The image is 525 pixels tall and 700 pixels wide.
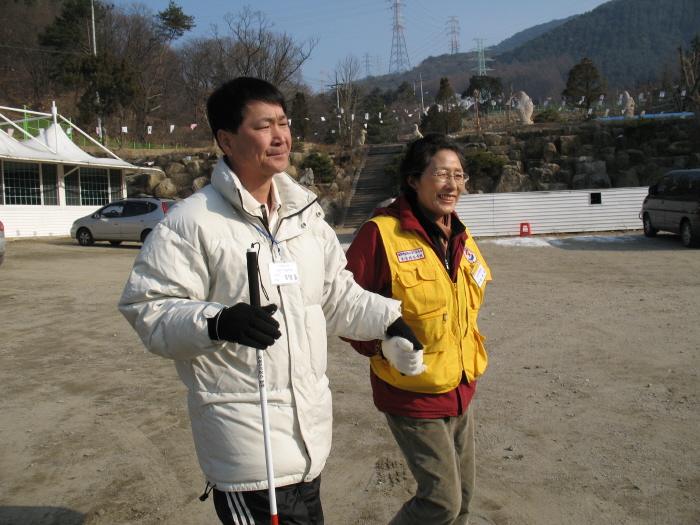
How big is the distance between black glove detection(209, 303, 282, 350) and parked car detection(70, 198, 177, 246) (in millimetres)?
17441

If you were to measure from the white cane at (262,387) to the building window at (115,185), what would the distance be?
2625cm

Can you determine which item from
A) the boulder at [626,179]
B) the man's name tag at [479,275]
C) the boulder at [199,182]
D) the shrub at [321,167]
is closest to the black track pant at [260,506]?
the man's name tag at [479,275]

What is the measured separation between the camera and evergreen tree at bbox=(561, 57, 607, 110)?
43.8 meters

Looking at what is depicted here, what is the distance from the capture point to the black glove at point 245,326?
1711 mm

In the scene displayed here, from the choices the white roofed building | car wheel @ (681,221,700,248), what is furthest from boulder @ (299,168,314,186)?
car wheel @ (681,221,700,248)

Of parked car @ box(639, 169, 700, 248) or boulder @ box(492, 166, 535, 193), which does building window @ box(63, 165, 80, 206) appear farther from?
parked car @ box(639, 169, 700, 248)

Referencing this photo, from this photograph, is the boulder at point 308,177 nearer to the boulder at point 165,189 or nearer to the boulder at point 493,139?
the boulder at point 165,189

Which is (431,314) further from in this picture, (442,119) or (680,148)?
(442,119)

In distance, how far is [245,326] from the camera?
5.63 ft

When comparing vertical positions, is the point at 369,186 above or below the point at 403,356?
above

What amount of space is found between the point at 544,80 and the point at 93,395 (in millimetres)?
152890

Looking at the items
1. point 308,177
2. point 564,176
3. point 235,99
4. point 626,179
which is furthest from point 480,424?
point 308,177

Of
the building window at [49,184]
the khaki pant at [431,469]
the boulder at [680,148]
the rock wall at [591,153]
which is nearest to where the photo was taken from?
the khaki pant at [431,469]

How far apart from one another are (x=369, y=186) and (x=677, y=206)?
21709 millimetres
